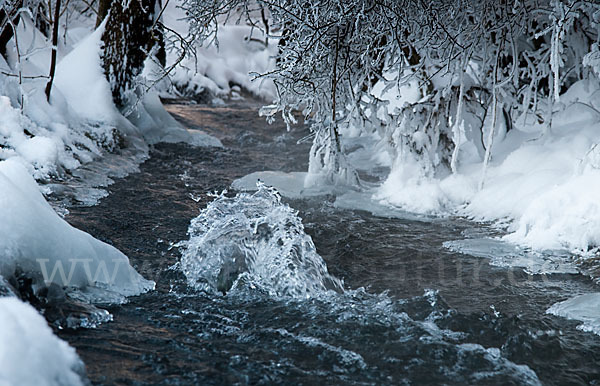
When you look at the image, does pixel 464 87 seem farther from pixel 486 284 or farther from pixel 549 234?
pixel 486 284

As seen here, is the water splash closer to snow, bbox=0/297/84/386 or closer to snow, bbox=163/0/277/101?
snow, bbox=0/297/84/386

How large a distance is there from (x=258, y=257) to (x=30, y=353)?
6.21ft

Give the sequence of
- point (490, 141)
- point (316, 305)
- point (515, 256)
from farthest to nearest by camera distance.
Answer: point (490, 141), point (515, 256), point (316, 305)

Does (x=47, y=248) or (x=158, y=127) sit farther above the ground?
(x=158, y=127)

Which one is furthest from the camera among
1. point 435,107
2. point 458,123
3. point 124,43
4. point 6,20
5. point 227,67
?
point 227,67

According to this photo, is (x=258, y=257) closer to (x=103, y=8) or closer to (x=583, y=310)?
(x=583, y=310)

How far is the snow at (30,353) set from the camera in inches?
73.8

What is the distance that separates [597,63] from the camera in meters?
4.68

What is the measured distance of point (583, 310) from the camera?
3.22 m

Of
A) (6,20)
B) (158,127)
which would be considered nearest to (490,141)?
(6,20)

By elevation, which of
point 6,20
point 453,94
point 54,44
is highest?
point 6,20

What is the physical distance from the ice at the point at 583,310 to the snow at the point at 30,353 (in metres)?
2.46

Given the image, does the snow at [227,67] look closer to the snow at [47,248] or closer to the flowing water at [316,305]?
the flowing water at [316,305]

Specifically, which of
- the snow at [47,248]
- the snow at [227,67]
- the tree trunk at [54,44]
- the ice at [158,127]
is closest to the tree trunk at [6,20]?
the tree trunk at [54,44]
